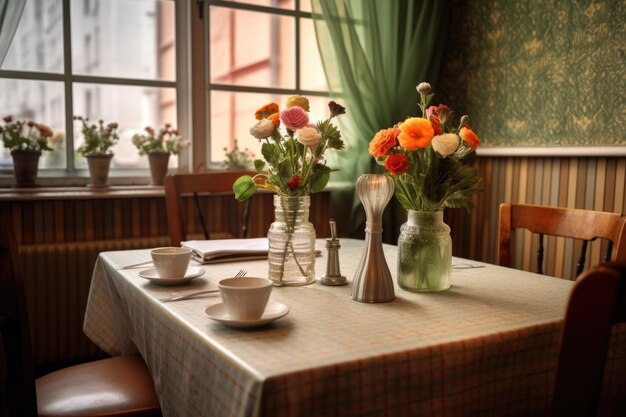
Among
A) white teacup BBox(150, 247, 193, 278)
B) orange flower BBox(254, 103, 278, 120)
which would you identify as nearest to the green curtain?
orange flower BBox(254, 103, 278, 120)

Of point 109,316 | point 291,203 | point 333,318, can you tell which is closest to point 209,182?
point 109,316

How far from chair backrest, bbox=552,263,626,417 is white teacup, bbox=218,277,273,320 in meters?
0.45

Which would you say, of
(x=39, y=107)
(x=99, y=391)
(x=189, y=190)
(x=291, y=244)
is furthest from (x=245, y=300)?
(x=39, y=107)

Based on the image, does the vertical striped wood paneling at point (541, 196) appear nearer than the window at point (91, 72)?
Yes

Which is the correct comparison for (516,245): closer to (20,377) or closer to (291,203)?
(291,203)

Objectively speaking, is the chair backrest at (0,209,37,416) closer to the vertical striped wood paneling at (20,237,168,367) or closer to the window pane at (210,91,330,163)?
the vertical striped wood paneling at (20,237,168,367)

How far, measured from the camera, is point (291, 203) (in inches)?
47.6

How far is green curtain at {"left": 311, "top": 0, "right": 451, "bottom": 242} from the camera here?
2.82 metres

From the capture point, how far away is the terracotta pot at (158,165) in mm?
2559

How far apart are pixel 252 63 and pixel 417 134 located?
77.3 inches

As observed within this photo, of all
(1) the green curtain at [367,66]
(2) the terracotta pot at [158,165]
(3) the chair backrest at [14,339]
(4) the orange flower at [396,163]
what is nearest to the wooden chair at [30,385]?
(3) the chair backrest at [14,339]

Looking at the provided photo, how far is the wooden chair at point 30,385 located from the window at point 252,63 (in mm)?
1647

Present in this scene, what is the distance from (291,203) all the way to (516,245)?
1848 mm

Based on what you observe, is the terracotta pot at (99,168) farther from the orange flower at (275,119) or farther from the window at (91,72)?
the orange flower at (275,119)
